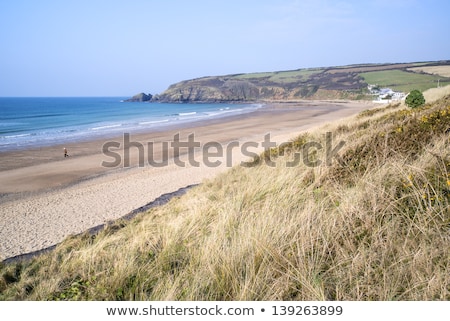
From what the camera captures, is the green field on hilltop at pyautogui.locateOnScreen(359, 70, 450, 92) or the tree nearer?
the tree

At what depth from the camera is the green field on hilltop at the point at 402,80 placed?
257ft

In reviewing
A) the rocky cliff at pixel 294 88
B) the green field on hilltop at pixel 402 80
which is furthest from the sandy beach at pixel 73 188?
the rocky cliff at pixel 294 88

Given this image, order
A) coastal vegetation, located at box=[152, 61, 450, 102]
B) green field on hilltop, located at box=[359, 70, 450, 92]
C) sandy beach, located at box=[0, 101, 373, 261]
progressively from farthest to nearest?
1. coastal vegetation, located at box=[152, 61, 450, 102]
2. green field on hilltop, located at box=[359, 70, 450, 92]
3. sandy beach, located at box=[0, 101, 373, 261]

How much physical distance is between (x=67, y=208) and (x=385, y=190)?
912cm

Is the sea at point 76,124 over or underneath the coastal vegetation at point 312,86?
underneath

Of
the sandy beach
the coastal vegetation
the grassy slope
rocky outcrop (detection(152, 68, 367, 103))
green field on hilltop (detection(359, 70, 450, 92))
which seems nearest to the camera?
the grassy slope

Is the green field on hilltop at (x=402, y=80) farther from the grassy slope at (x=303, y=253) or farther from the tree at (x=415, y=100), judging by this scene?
the grassy slope at (x=303, y=253)

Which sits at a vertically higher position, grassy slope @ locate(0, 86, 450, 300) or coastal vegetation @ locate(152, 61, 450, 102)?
coastal vegetation @ locate(152, 61, 450, 102)

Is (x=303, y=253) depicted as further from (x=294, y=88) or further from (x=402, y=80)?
(x=294, y=88)

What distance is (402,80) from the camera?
93.0 meters

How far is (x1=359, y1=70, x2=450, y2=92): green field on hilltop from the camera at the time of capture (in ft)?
257

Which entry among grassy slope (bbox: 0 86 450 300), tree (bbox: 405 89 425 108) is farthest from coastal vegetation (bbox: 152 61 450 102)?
grassy slope (bbox: 0 86 450 300)

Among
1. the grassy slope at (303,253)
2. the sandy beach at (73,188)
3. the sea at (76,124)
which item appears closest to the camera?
the grassy slope at (303,253)

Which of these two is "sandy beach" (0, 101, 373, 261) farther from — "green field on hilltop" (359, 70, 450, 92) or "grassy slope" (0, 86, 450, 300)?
"green field on hilltop" (359, 70, 450, 92)
